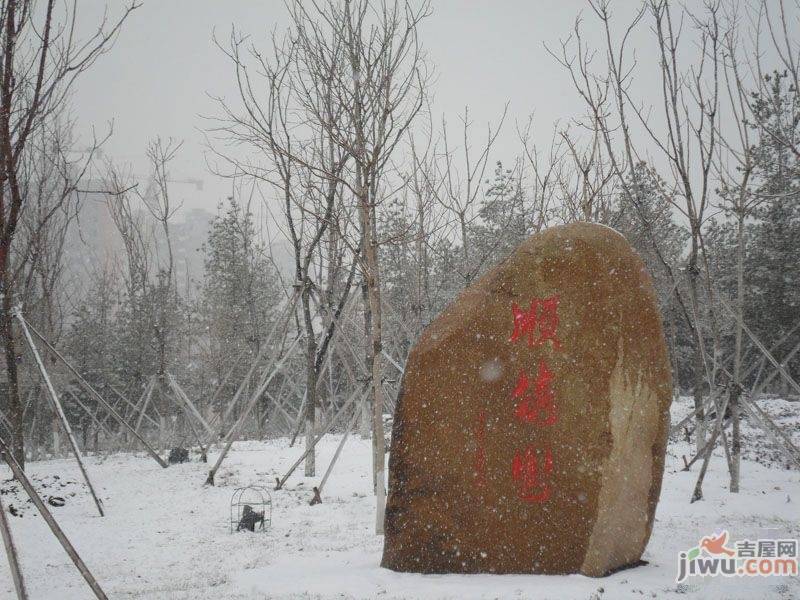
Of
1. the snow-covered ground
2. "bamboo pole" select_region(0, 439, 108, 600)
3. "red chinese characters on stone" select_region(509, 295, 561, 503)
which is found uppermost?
"red chinese characters on stone" select_region(509, 295, 561, 503)

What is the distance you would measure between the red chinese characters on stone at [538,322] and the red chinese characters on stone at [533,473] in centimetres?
80

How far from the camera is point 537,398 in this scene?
13.1ft

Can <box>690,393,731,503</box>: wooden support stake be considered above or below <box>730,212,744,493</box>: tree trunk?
below

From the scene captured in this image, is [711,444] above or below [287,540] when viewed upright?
above

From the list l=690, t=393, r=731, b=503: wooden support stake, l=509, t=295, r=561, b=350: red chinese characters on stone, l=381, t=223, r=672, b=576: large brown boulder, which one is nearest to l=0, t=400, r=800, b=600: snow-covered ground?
l=690, t=393, r=731, b=503: wooden support stake

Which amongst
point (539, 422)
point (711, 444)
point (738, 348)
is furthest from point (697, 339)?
point (539, 422)

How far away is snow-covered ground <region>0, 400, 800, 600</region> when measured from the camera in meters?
3.68

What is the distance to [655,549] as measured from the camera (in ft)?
15.1

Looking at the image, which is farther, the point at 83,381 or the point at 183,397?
the point at 183,397

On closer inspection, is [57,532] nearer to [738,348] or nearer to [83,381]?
[83,381]

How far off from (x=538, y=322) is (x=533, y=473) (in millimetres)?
1105

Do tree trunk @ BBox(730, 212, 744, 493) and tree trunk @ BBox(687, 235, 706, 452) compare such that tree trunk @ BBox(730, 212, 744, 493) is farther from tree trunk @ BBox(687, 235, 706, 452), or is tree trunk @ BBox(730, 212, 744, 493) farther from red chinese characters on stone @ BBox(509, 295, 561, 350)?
red chinese characters on stone @ BBox(509, 295, 561, 350)

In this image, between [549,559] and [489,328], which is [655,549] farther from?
[489,328]

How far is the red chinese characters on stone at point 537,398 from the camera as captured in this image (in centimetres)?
396
